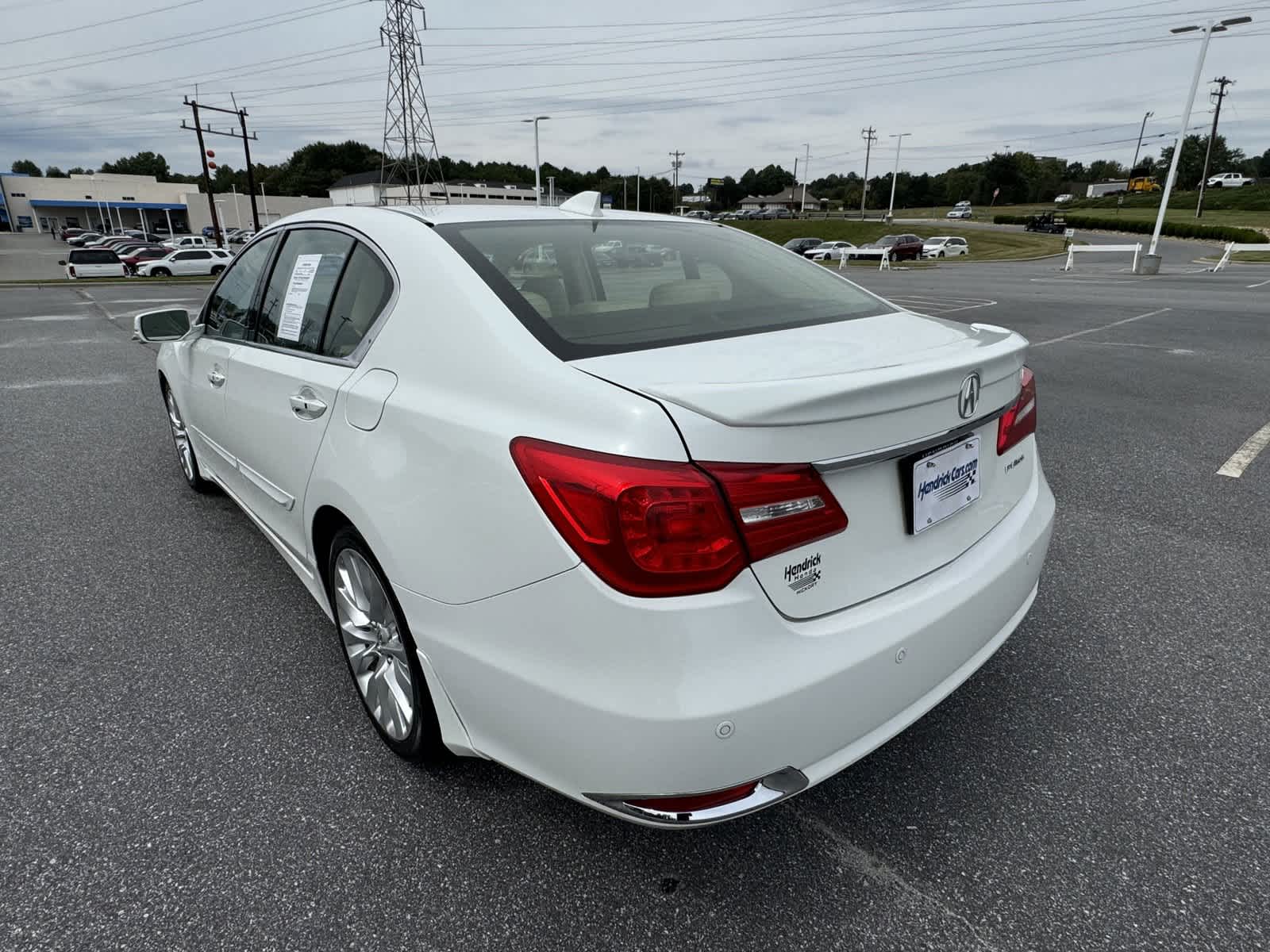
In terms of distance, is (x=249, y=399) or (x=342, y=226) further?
(x=249, y=399)

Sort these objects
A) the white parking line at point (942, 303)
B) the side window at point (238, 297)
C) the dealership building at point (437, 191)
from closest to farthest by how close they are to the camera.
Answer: the side window at point (238, 297) → the white parking line at point (942, 303) → the dealership building at point (437, 191)

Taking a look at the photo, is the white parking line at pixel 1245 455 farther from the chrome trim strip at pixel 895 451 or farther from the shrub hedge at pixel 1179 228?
the shrub hedge at pixel 1179 228

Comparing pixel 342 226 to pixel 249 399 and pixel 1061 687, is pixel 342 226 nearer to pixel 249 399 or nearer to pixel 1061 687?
pixel 249 399

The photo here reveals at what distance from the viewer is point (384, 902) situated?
1.79 metres

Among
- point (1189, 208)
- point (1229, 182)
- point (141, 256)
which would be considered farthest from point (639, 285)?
point (1229, 182)

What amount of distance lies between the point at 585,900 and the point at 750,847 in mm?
444

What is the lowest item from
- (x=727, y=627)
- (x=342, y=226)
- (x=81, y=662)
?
(x=81, y=662)

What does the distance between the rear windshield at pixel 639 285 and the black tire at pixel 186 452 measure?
2818 millimetres

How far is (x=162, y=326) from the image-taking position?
3.78m

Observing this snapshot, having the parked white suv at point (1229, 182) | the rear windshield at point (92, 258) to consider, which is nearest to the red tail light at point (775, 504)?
the rear windshield at point (92, 258)

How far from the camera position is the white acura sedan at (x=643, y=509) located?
1428 millimetres

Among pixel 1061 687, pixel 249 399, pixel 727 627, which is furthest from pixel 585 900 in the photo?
pixel 249 399

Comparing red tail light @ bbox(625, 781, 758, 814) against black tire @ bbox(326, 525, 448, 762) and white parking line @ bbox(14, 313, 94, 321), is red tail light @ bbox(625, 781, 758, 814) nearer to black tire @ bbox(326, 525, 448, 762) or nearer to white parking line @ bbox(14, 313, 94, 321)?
black tire @ bbox(326, 525, 448, 762)

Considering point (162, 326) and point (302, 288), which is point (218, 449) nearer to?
point (162, 326)
